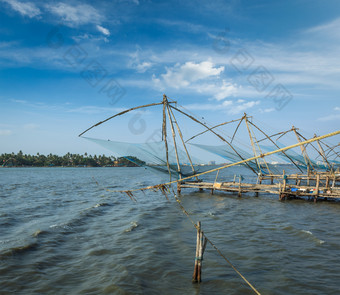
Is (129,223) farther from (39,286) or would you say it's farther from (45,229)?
(39,286)

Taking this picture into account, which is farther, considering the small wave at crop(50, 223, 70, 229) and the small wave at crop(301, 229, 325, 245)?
the small wave at crop(50, 223, 70, 229)

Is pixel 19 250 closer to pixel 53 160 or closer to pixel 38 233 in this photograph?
pixel 38 233

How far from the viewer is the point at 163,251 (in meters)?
7.11

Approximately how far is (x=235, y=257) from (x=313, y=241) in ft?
10.2

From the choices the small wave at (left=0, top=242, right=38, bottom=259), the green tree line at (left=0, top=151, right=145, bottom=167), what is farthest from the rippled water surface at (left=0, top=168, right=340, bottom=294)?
the green tree line at (left=0, top=151, right=145, bottom=167)

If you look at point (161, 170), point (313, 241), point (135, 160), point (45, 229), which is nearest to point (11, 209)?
point (45, 229)

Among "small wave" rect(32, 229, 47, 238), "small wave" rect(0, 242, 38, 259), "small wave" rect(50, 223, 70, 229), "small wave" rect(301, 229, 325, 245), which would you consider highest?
"small wave" rect(301, 229, 325, 245)

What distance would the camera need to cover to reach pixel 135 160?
12477 mm

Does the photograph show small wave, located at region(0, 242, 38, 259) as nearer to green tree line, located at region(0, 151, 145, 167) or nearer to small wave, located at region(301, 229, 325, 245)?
small wave, located at region(301, 229, 325, 245)

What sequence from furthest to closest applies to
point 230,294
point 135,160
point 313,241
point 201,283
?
point 135,160, point 313,241, point 201,283, point 230,294

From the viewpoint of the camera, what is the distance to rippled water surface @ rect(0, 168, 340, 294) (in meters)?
5.24

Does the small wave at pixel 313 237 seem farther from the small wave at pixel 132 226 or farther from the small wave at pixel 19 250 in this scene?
the small wave at pixel 19 250

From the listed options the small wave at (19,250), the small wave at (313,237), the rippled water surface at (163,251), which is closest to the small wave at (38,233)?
the rippled water surface at (163,251)

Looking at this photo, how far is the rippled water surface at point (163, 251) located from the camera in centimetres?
524
